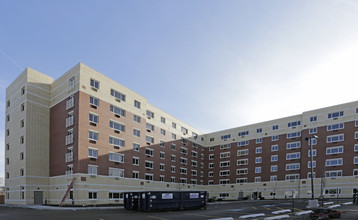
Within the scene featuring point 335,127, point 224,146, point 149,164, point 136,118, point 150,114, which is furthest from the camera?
point 224,146

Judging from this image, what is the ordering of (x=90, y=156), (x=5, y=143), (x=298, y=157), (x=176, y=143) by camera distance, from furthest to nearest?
(x=176, y=143), (x=298, y=157), (x=5, y=143), (x=90, y=156)

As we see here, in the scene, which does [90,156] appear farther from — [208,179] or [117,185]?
[208,179]

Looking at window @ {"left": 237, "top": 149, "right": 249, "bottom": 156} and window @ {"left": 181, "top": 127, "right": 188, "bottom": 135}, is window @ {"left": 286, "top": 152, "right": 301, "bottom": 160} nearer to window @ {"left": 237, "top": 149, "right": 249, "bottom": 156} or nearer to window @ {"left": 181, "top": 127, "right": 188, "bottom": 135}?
window @ {"left": 237, "top": 149, "right": 249, "bottom": 156}

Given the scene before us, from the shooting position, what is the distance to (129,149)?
169 feet

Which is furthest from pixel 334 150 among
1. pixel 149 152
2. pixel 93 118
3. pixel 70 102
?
pixel 70 102

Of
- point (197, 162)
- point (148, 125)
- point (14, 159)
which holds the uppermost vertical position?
point (148, 125)

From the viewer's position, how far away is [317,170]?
60.3 meters

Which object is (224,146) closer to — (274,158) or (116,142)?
(274,158)

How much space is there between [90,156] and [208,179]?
45.4 meters

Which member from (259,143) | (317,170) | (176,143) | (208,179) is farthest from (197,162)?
(317,170)

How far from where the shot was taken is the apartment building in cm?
4297

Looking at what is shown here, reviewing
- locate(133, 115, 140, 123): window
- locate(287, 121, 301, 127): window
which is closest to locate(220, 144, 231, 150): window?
locate(287, 121, 301, 127): window

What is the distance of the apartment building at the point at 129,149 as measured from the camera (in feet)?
141

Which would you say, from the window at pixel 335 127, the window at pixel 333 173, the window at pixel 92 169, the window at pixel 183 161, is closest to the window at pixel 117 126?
the window at pixel 92 169
